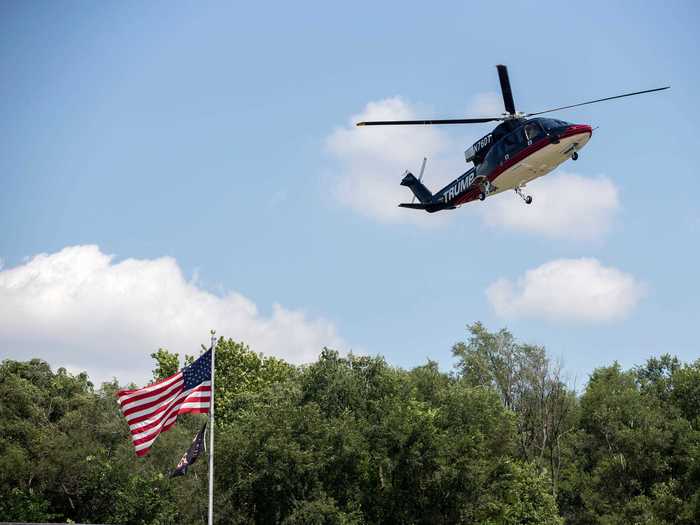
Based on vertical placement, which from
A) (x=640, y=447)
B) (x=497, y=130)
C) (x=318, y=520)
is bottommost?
(x=318, y=520)

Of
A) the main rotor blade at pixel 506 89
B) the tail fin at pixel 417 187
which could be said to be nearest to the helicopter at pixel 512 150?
the main rotor blade at pixel 506 89

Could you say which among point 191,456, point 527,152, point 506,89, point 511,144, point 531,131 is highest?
point 506,89

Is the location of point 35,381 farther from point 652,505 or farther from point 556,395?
point 652,505

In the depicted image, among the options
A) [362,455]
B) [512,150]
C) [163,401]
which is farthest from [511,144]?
[362,455]

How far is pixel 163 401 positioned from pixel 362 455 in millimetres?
30852

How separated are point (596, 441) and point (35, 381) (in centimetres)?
5562

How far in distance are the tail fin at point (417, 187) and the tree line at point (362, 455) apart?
15.2 m

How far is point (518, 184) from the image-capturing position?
45.5 m

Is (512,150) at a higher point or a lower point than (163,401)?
higher

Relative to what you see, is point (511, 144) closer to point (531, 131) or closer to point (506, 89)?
point (531, 131)

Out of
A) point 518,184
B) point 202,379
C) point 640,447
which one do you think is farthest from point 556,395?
point 202,379

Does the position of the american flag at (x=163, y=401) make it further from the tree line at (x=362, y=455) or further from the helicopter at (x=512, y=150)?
the tree line at (x=362, y=455)

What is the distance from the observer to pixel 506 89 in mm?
45750

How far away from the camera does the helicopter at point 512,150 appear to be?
4228cm
